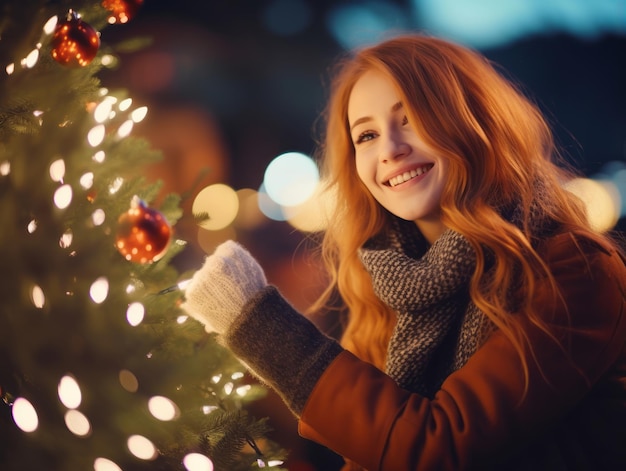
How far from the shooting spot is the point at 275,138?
5.94 meters

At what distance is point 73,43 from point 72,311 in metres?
0.37

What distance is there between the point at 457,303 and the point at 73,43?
0.85 metres

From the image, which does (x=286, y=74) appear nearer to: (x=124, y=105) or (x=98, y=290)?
(x=124, y=105)

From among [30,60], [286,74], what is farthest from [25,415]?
[286,74]

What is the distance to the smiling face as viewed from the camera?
1.20m

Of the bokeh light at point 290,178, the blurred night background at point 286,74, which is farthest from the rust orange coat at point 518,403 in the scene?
the bokeh light at point 290,178

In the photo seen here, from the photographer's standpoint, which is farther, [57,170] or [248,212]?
[248,212]

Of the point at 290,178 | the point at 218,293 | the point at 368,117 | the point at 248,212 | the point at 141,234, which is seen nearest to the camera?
the point at 141,234

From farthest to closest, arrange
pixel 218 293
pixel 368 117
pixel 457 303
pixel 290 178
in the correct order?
pixel 290 178, pixel 368 117, pixel 457 303, pixel 218 293

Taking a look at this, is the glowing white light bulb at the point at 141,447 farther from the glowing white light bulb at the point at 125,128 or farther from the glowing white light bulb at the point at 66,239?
the glowing white light bulb at the point at 125,128

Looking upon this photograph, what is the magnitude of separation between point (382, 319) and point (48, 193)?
936 mm

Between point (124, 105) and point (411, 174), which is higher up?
point (124, 105)

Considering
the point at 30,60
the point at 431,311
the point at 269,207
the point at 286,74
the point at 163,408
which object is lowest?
the point at 269,207

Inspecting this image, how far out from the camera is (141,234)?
0.71m
